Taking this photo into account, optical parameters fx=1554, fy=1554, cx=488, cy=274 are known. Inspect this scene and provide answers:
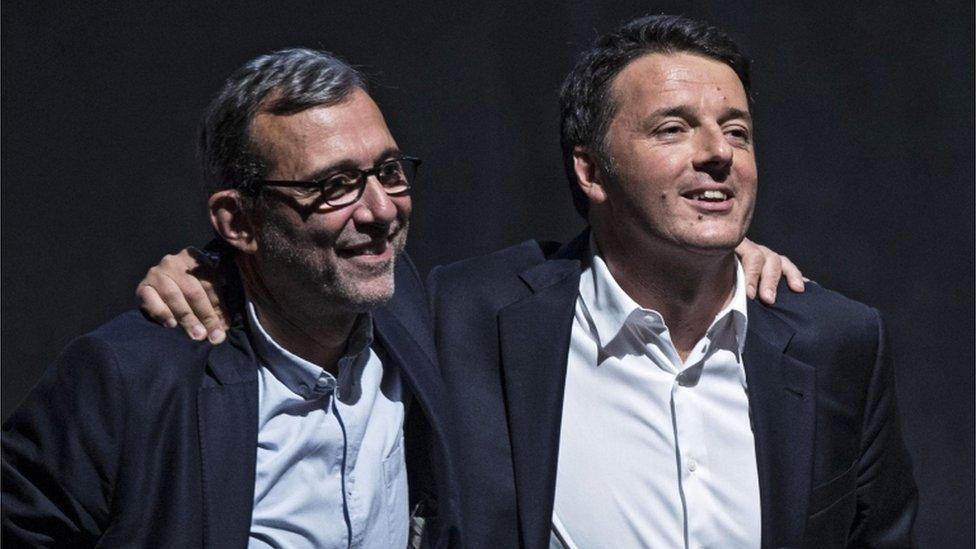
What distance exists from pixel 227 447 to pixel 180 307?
27 centimetres

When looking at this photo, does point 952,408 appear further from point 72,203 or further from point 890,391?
point 72,203

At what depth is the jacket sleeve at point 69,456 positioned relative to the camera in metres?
2.38

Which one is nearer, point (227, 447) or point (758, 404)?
point (227, 447)

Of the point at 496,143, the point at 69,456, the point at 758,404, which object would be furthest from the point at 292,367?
the point at 496,143

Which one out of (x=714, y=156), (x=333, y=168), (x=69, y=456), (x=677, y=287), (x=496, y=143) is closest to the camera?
(x=69, y=456)

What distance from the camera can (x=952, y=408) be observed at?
412 cm

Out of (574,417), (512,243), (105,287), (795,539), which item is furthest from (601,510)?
(105,287)

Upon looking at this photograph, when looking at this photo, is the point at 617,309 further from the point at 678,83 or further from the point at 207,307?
the point at 207,307

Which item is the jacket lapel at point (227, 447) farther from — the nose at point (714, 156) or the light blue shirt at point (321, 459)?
the nose at point (714, 156)

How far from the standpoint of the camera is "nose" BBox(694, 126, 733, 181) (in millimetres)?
2783

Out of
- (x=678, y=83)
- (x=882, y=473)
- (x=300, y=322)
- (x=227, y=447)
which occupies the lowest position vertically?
(x=882, y=473)

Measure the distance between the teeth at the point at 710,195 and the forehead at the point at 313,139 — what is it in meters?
0.59

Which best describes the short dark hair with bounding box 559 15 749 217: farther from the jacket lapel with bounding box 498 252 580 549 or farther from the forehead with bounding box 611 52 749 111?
the jacket lapel with bounding box 498 252 580 549

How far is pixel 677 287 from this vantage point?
2.89m
